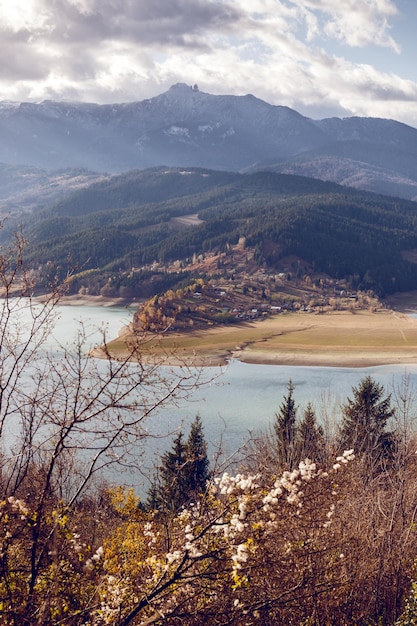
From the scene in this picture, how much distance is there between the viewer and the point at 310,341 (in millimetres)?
80688

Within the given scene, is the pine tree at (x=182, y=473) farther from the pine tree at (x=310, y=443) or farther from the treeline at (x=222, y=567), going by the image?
the treeline at (x=222, y=567)

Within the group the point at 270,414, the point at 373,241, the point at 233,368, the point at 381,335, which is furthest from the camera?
the point at 373,241

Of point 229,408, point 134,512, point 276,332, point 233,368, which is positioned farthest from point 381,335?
point 134,512

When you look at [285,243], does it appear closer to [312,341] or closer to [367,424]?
[312,341]

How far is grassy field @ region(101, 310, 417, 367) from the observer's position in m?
70.4

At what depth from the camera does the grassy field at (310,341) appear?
7044 centimetres

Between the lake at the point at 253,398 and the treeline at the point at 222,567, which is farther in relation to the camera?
the lake at the point at 253,398

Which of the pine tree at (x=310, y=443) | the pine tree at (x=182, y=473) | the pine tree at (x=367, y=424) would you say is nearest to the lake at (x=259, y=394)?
the pine tree at (x=182, y=473)

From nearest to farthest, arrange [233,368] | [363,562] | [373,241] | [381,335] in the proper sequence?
1. [363,562]
2. [233,368]
3. [381,335]
4. [373,241]

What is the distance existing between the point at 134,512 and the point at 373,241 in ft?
532

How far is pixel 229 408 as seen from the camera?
160 feet

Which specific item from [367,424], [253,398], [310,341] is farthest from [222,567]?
[310,341]

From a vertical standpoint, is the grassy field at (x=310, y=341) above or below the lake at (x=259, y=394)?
above

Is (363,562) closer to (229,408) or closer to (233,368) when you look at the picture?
(229,408)
